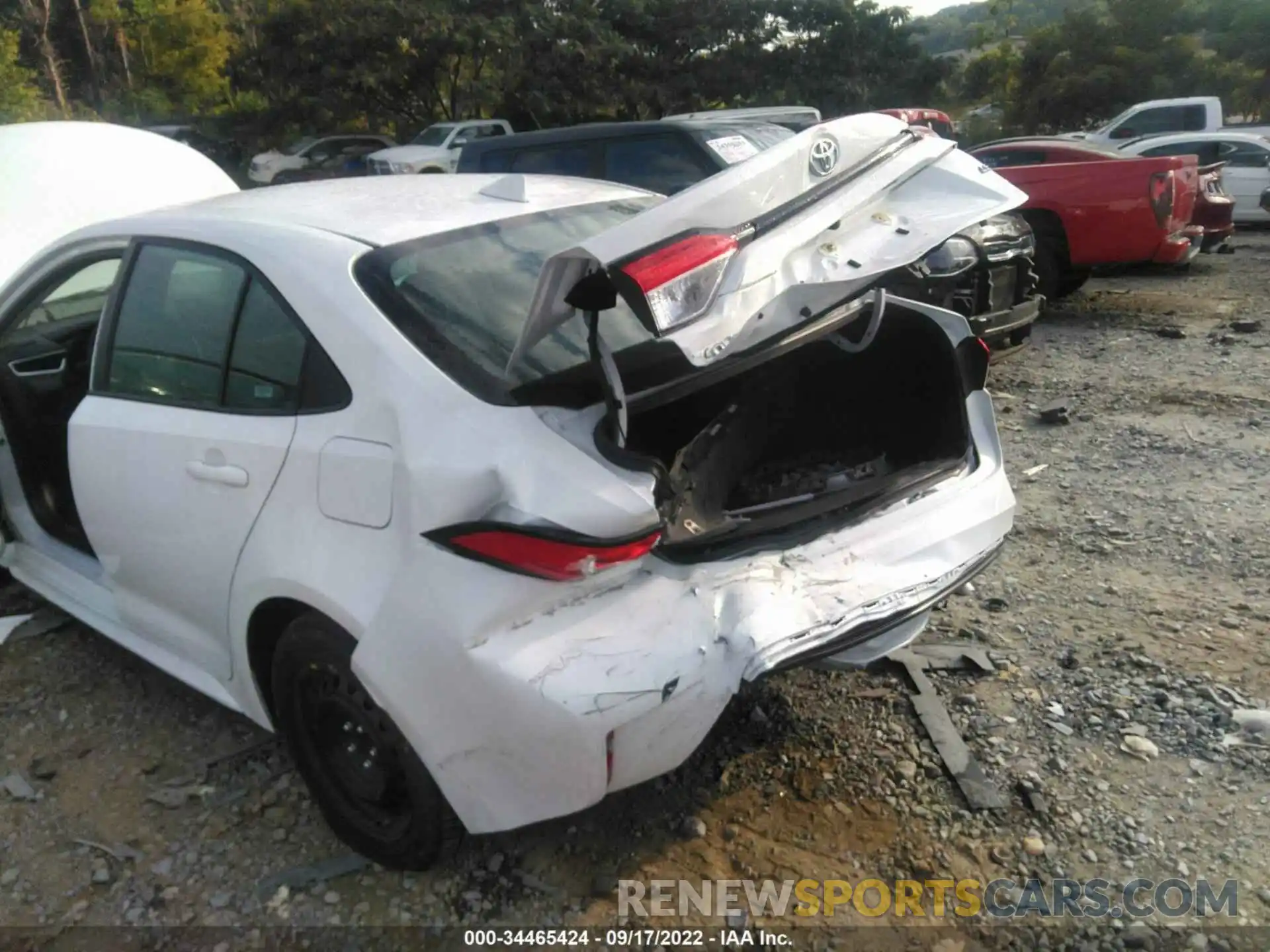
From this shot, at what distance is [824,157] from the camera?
2316 millimetres

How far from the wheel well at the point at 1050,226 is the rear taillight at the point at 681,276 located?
7.08 m

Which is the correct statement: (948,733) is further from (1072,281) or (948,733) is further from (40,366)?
(1072,281)

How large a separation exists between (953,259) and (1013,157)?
647cm

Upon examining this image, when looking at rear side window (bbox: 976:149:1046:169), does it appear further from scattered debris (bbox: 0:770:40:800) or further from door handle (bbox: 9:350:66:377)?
scattered debris (bbox: 0:770:40:800)

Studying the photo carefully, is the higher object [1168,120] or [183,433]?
[183,433]

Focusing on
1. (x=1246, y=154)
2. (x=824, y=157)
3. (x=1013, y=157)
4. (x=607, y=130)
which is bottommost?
(x=1246, y=154)

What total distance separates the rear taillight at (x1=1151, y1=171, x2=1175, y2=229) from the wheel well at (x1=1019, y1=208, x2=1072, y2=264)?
0.67 metres

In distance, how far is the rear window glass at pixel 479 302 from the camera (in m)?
2.30

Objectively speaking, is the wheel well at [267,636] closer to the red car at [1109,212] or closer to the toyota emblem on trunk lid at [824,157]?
the toyota emblem on trunk lid at [824,157]

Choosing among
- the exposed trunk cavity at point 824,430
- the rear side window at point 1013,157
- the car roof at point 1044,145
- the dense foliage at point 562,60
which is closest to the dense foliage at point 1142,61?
the dense foliage at point 562,60

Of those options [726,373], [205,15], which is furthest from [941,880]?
[205,15]

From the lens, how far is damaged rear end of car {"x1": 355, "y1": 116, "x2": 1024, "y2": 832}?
2037 millimetres

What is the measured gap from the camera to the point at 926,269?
18.1 ft

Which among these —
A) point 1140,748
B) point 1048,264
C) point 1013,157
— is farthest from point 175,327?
point 1013,157
